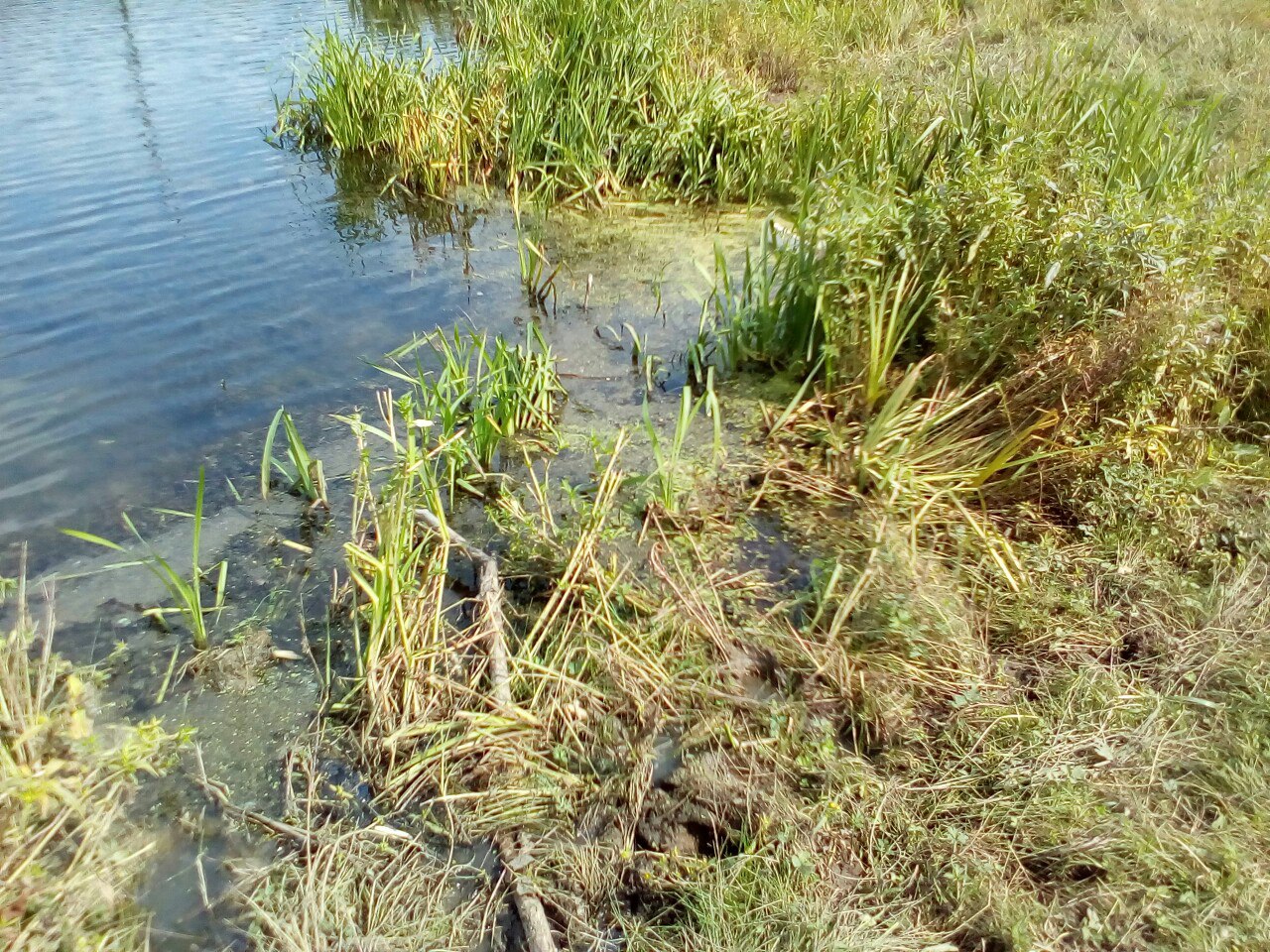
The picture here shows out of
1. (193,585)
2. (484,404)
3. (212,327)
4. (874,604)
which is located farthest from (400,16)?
(874,604)

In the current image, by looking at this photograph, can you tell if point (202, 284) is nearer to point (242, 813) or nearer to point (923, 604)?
point (242, 813)

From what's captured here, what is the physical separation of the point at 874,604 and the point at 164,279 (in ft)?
16.8

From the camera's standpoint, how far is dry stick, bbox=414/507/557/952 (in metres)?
2.00

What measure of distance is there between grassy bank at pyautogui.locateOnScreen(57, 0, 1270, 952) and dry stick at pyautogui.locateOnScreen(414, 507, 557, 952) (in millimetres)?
11

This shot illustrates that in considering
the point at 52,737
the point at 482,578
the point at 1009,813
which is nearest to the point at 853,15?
the point at 482,578

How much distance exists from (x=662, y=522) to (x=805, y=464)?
2.42ft

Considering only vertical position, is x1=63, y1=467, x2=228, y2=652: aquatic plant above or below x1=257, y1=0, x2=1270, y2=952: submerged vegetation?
below

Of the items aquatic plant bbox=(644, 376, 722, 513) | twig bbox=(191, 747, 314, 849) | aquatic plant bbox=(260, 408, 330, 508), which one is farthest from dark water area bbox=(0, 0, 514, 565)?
aquatic plant bbox=(644, 376, 722, 513)

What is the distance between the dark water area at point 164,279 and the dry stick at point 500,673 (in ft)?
5.31

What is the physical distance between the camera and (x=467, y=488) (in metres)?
3.56

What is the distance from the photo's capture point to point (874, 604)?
279cm

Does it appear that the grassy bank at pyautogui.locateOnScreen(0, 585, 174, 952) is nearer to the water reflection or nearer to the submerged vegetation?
the submerged vegetation

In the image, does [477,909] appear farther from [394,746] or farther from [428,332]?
[428,332]

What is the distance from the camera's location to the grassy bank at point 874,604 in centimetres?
205
